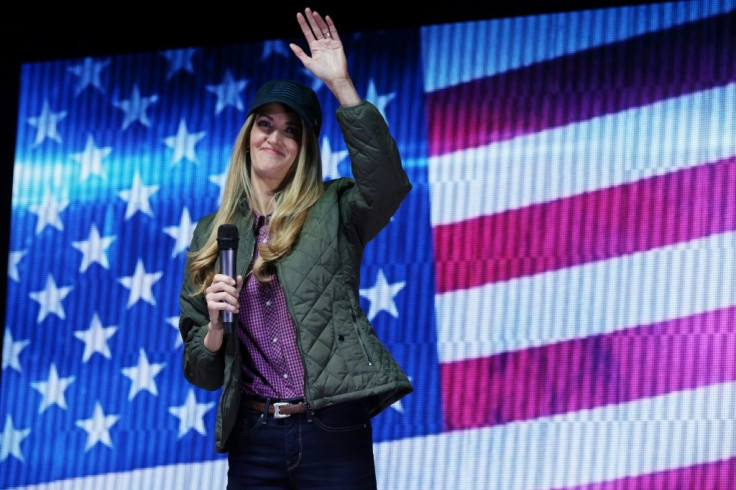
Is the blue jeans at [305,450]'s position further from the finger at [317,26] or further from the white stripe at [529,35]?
the white stripe at [529,35]

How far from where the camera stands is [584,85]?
130 inches

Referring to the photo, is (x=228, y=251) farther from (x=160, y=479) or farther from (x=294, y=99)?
(x=160, y=479)

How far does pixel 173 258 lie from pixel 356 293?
5.80ft

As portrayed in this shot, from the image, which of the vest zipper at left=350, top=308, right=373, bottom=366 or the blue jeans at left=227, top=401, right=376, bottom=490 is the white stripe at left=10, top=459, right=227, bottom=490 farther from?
the vest zipper at left=350, top=308, right=373, bottom=366

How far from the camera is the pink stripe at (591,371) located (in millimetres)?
3074

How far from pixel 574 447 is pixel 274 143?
1692mm

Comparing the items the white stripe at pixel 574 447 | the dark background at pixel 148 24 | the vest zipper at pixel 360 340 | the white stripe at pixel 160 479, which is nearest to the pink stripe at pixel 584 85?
the dark background at pixel 148 24

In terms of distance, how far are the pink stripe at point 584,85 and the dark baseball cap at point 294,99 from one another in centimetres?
142

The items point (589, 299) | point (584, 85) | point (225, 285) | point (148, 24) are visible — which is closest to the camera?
→ point (225, 285)

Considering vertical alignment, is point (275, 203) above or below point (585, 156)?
below

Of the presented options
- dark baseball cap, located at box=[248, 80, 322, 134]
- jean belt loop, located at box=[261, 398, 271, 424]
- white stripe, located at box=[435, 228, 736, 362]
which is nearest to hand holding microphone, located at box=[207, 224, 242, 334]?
jean belt loop, located at box=[261, 398, 271, 424]

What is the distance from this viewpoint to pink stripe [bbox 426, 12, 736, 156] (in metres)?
3.21

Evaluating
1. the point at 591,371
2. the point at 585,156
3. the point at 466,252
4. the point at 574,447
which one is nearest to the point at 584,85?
the point at 585,156

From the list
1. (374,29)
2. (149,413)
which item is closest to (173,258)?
(149,413)
